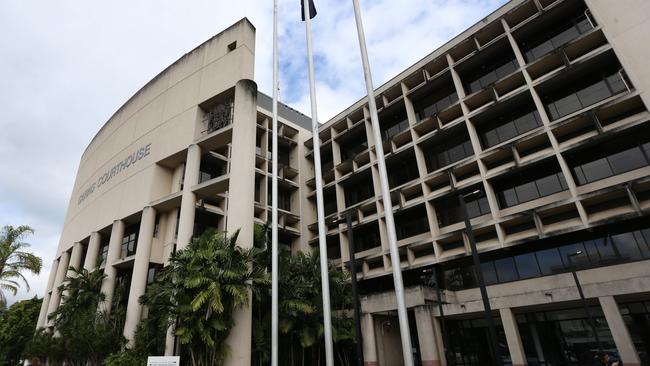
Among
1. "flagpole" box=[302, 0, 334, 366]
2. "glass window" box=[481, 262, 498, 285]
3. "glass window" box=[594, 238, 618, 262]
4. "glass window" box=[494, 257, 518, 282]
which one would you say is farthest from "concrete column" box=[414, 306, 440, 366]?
"glass window" box=[594, 238, 618, 262]

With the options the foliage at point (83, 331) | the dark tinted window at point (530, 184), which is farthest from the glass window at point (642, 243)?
the foliage at point (83, 331)

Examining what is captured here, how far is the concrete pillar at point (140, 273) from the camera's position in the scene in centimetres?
2167

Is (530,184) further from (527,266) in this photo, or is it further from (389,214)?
(389,214)

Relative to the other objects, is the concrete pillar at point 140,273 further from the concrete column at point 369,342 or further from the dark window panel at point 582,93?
the dark window panel at point 582,93

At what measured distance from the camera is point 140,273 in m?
23.0

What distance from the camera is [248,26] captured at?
81.2 feet

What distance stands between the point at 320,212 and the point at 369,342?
12.8 meters

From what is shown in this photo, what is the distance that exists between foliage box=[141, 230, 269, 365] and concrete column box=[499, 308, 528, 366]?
1373 centimetres

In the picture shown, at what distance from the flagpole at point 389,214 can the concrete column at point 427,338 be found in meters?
10.2

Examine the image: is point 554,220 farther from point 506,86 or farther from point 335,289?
point 335,289

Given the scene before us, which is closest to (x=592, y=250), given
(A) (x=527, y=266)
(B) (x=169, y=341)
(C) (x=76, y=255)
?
(A) (x=527, y=266)

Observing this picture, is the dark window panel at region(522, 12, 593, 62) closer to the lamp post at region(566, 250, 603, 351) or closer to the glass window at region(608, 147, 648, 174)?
the glass window at region(608, 147, 648, 174)

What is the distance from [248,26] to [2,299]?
30851 millimetres

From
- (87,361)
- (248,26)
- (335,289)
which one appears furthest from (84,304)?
(248,26)
